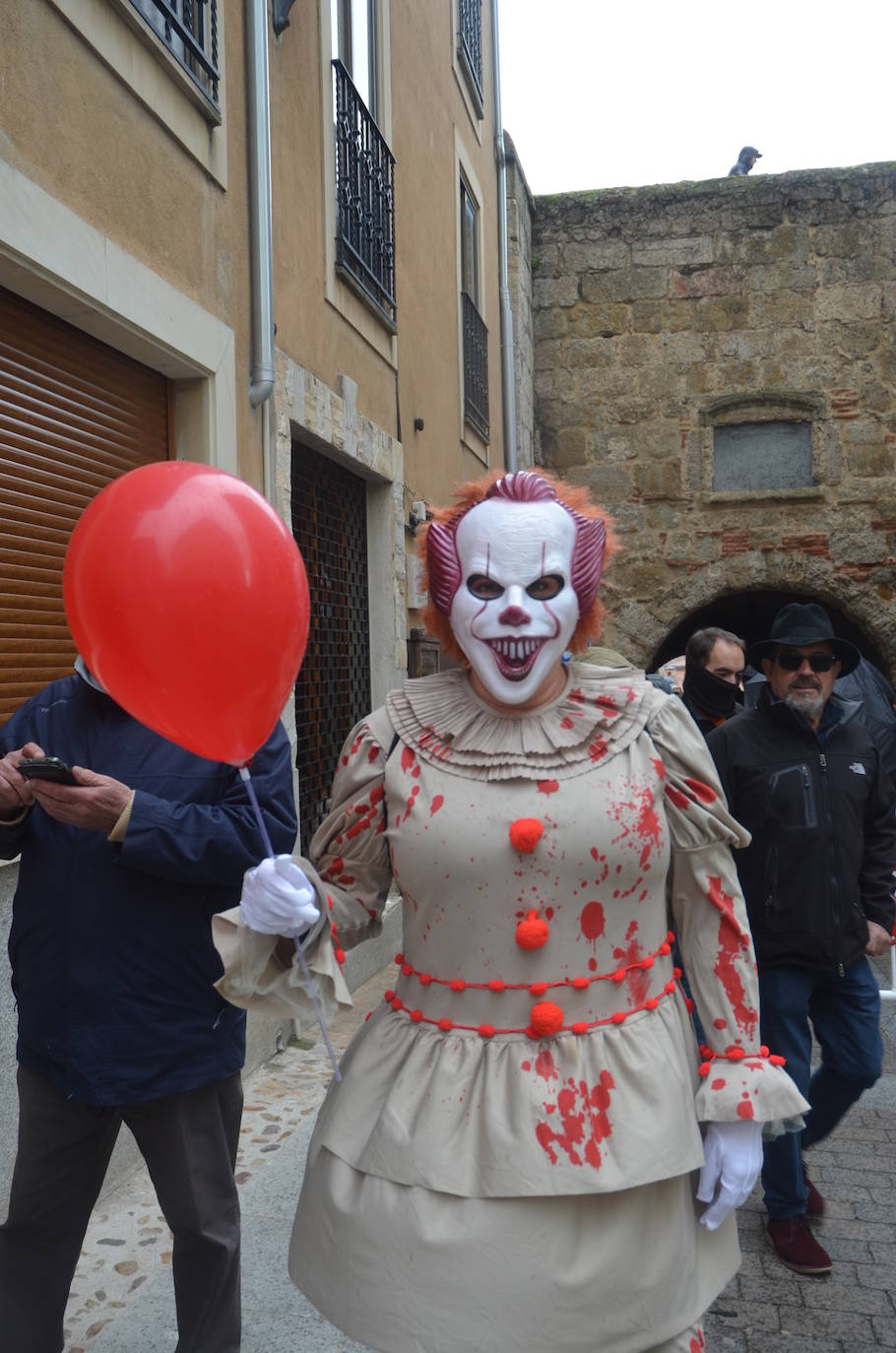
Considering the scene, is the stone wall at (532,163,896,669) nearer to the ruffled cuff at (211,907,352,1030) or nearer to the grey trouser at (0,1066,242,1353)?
the grey trouser at (0,1066,242,1353)

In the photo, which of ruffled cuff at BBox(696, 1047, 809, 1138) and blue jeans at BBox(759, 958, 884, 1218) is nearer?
ruffled cuff at BBox(696, 1047, 809, 1138)

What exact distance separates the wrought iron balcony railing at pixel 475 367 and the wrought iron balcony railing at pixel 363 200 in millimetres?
2161

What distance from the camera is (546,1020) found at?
1.84 m

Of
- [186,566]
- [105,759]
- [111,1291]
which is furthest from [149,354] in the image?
[111,1291]

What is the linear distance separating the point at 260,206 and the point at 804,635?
271 centimetres

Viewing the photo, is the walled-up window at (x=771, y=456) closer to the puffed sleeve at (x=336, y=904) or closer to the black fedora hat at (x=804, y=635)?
the black fedora hat at (x=804, y=635)

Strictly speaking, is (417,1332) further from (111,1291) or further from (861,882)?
(861,882)

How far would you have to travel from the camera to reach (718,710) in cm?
421

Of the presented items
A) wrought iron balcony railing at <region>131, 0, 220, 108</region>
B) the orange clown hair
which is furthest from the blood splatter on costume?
wrought iron balcony railing at <region>131, 0, 220, 108</region>

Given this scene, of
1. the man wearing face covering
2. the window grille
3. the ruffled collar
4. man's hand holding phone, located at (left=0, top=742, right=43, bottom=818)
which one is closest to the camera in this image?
the ruffled collar

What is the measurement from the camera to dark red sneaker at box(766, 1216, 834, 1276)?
306cm

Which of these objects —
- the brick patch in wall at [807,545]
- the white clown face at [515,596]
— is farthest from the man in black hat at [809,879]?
the brick patch in wall at [807,545]

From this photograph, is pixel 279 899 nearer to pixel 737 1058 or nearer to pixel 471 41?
pixel 737 1058

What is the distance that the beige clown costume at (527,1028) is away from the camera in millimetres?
1753
